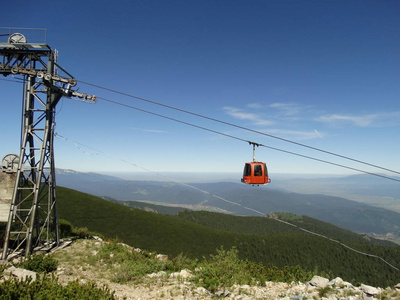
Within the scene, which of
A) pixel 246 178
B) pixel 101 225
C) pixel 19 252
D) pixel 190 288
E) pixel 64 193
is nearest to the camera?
pixel 190 288

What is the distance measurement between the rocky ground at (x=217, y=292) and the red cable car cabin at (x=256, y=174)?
851cm

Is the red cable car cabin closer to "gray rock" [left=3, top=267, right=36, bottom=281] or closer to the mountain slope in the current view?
"gray rock" [left=3, top=267, right=36, bottom=281]

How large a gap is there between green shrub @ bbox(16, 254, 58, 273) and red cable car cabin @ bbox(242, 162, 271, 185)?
1619cm

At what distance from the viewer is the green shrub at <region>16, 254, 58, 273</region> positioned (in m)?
14.1

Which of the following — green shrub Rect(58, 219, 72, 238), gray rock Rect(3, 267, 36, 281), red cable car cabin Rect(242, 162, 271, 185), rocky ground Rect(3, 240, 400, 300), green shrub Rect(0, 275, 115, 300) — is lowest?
green shrub Rect(58, 219, 72, 238)

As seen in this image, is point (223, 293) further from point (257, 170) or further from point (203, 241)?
point (203, 241)

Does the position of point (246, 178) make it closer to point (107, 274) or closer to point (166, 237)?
point (107, 274)

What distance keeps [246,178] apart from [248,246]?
88.6 meters

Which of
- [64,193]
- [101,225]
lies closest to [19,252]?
[101,225]

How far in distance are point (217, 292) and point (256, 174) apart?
36.8 ft

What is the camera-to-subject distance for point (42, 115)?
1831 centimetres

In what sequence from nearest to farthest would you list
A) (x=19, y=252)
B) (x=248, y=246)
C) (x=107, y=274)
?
(x=107, y=274), (x=19, y=252), (x=248, y=246)

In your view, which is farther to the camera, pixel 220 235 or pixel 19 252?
pixel 220 235

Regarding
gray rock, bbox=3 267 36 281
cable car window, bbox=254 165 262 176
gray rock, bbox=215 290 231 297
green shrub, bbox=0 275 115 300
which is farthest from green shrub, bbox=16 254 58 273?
cable car window, bbox=254 165 262 176
